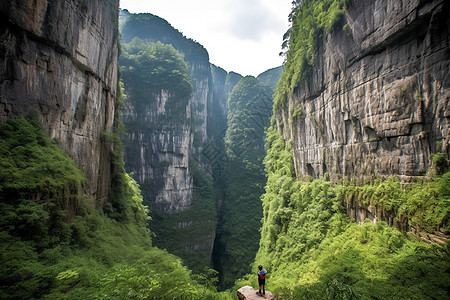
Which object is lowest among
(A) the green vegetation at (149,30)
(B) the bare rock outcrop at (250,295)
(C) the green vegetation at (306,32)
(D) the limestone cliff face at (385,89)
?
(B) the bare rock outcrop at (250,295)

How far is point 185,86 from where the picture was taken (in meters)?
40.8

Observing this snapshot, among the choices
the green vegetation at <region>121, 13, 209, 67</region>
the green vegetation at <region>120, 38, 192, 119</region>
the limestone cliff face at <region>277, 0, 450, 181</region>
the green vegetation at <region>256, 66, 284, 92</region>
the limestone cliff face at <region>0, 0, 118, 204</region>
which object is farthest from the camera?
the green vegetation at <region>256, 66, 284, 92</region>

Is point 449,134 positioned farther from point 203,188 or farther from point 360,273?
point 203,188

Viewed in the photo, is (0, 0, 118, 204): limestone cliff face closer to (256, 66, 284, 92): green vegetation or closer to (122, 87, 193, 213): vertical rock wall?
(122, 87, 193, 213): vertical rock wall

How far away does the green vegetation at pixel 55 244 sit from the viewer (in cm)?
477

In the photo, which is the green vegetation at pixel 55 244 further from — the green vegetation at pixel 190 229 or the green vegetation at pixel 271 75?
the green vegetation at pixel 271 75

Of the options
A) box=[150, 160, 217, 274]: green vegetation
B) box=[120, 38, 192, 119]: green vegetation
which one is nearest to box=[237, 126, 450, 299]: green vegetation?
box=[150, 160, 217, 274]: green vegetation

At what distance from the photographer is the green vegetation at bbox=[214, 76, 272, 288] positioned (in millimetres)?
30562

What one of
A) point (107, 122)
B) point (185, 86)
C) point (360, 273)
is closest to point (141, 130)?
point (185, 86)

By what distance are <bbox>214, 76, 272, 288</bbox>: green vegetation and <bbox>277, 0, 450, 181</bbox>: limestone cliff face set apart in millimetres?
22619

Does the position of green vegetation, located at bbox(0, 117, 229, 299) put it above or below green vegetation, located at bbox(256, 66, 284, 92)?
below

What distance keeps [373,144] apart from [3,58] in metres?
15.4

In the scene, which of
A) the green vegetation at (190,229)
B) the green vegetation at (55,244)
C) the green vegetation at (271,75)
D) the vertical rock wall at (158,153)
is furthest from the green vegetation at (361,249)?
the green vegetation at (271,75)

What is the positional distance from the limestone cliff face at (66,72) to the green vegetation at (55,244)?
1310mm
